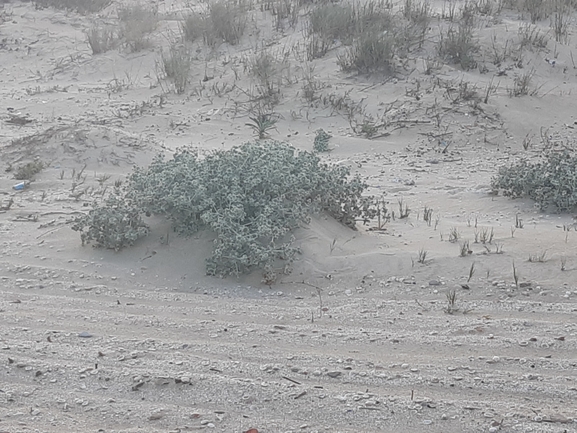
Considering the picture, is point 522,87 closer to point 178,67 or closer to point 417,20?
point 417,20

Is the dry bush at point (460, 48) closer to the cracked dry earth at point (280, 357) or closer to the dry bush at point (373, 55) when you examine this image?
the dry bush at point (373, 55)

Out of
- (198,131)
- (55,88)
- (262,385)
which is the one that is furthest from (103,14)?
(262,385)

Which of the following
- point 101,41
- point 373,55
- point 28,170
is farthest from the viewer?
point 101,41

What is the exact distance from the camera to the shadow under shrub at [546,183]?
5.91m

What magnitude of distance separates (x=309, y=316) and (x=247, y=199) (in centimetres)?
116

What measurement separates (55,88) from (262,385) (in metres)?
9.26

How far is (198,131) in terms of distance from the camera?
374 inches

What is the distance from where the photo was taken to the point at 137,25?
1358 centimetres

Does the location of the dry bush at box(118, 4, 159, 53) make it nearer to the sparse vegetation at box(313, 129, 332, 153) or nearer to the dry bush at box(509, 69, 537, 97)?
the sparse vegetation at box(313, 129, 332, 153)

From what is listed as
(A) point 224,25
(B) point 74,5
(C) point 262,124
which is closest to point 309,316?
(C) point 262,124

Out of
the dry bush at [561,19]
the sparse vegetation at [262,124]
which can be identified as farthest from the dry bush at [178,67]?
the dry bush at [561,19]

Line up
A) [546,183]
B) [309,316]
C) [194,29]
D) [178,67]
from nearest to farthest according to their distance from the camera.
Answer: [309,316], [546,183], [178,67], [194,29]

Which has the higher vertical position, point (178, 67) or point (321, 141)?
point (178, 67)

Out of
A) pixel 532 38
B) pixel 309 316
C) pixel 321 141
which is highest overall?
pixel 532 38
